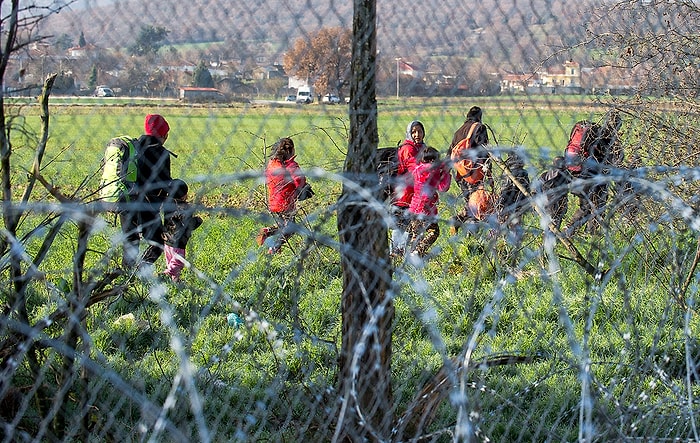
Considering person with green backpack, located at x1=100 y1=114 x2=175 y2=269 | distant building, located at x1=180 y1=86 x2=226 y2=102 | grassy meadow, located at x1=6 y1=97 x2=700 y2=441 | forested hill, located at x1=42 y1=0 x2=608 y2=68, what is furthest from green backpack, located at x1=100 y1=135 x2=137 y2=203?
forested hill, located at x1=42 y1=0 x2=608 y2=68

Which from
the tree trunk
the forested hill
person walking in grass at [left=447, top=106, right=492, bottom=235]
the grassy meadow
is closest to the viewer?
the forested hill

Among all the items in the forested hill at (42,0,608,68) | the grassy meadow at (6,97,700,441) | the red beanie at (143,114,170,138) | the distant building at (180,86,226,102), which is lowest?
the grassy meadow at (6,97,700,441)

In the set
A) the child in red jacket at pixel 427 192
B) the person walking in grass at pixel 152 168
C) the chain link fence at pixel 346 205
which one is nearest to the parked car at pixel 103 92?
the chain link fence at pixel 346 205

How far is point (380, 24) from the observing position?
3.02m

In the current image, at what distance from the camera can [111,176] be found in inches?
162

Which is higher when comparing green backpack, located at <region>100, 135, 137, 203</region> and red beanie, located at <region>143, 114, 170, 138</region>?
red beanie, located at <region>143, 114, 170, 138</region>

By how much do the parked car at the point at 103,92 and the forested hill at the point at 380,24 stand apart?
134 millimetres

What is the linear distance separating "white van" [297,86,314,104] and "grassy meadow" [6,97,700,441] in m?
0.04

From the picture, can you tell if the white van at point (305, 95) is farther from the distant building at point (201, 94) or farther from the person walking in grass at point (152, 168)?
the person walking in grass at point (152, 168)

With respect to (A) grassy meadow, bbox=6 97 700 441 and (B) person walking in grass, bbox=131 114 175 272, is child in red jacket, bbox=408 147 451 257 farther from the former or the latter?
(B) person walking in grass, bbox=131 114 175 272

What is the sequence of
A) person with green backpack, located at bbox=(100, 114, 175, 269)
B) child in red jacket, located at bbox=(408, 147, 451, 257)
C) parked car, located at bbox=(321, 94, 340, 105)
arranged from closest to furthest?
1. child in red jacket, located at bbox=(408, 147, 451, 257)
2. parked car, located at bbox=(321, 94, 340, 105)
3. person with green backpack, located at bbox=(100, 114, 175, 269)

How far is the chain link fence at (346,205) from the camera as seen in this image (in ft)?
7.68

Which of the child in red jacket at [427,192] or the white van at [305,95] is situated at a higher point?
the white van at [305,95]

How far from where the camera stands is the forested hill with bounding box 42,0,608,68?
2562 millimetres
